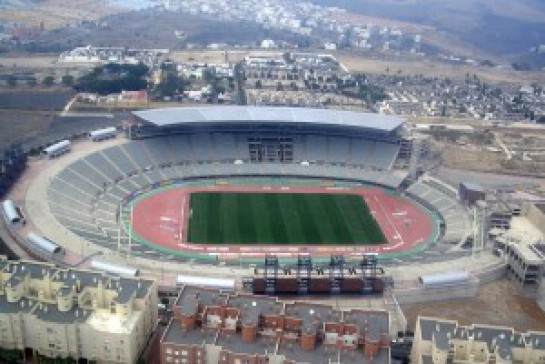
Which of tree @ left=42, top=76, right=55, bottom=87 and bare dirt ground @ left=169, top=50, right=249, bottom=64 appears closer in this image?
tree @ left=42, top=76, right=55, bottom=87

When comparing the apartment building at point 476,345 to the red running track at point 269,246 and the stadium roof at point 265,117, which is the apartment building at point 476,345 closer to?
the red running track at point 269,246

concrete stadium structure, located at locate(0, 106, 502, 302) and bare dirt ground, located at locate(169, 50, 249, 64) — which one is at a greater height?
bare dirt ground, located at locate(169, 50, 249, 64)

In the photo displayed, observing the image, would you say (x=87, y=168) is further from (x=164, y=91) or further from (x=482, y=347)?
(x=482, y=347)

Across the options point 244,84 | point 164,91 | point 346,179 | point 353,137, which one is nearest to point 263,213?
point 346,179

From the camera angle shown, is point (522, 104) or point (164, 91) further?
point (522, 104)

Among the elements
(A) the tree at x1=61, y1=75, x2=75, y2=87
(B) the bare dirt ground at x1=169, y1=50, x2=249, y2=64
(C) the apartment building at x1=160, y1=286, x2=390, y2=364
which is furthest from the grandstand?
(B) the bare dirt ground at x1=169, y1=50, x2=249, y2=64

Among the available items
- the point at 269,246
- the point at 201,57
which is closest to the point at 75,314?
the point at 269,246

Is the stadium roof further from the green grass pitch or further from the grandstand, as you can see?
the green grass pitch
